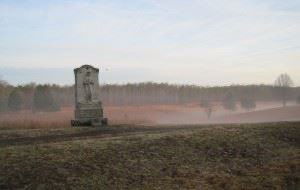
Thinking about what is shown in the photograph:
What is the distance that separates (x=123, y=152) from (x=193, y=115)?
58743mm

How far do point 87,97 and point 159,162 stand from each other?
38.1 ft

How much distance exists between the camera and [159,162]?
12.2m

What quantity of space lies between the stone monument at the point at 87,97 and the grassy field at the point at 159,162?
24.2ft

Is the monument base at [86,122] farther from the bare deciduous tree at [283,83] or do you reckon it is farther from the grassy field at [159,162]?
the bare deciduous tree at [283,83]

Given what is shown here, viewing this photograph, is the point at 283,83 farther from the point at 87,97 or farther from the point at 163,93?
the point at 87,97

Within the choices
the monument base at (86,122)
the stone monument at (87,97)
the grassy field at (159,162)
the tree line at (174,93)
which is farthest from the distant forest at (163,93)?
the grassy field at (159,162)

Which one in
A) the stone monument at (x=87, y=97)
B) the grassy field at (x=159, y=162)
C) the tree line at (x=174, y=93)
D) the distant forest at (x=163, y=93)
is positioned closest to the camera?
the grassy field at (x=159, y=162)

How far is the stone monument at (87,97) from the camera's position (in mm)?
22656

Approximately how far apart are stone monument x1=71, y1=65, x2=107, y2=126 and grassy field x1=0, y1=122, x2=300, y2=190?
24.2 feet

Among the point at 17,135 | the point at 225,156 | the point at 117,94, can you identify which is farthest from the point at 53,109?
the point at 225,156

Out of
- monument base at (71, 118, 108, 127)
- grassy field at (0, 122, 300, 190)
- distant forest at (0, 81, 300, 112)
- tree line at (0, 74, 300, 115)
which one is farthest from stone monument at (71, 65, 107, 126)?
distant forest at (0, 81, 300, 112)

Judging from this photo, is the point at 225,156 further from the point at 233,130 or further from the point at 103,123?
the point at 103,123

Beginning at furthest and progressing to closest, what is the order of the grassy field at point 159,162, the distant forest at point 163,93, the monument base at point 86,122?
the distant forest at point 163,93 → the monument base at point 86,122 → the grassy field at point 159,162

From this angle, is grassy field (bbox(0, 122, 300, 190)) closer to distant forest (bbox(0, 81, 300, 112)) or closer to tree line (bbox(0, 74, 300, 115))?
tree line (bbox(0, 74, 300, 115))
